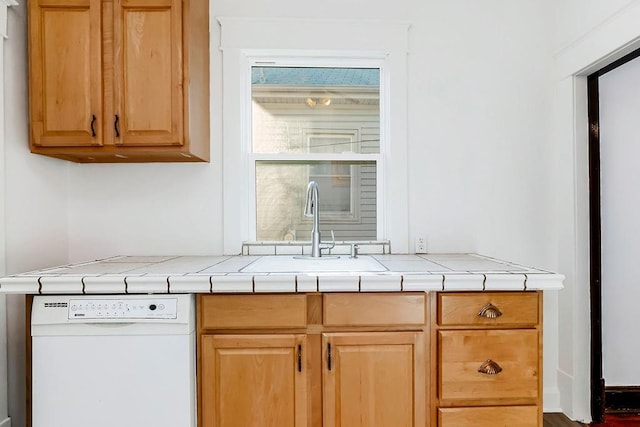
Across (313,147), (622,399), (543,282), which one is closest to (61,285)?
(313,147)

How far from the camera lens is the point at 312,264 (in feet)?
6.40

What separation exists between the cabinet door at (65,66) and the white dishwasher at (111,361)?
850 mm

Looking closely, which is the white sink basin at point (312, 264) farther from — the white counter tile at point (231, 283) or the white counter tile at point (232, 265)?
the white counter tile at point (231, 283)

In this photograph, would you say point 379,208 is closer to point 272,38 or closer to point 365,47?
point 365,47

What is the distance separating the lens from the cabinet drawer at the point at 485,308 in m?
1.52

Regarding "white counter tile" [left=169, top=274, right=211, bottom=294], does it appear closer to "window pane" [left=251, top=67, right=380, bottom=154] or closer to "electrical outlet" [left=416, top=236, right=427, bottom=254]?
"window pane" [left=251, top=67, right=380, bottom=154]

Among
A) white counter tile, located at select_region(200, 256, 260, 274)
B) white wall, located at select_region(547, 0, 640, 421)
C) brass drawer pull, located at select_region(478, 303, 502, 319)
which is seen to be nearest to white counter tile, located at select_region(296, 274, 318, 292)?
white counter tile, located at select_region(200, 256, 260, 274)

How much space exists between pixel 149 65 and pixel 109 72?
0.63 ft

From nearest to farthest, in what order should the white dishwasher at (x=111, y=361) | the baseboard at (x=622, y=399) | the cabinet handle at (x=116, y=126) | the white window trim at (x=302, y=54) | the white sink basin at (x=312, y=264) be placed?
the white dishwasher at (x=111, y=361) < the white sink basin at (x=312, y=264) < the cabinet handle at (x=116, y=126) < the white window trim at (x=302, y=54) < the baseboard at (x=622, y=399)

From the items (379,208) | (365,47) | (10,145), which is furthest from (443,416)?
(10,145)

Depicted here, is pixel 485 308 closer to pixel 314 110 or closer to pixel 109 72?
pixel 314 110

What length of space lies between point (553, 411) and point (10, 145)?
123 inches

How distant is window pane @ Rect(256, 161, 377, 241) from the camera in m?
2.33

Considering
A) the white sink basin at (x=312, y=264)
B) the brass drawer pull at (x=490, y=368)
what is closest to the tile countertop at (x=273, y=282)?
the white sink basin at (x=312, y=264)
